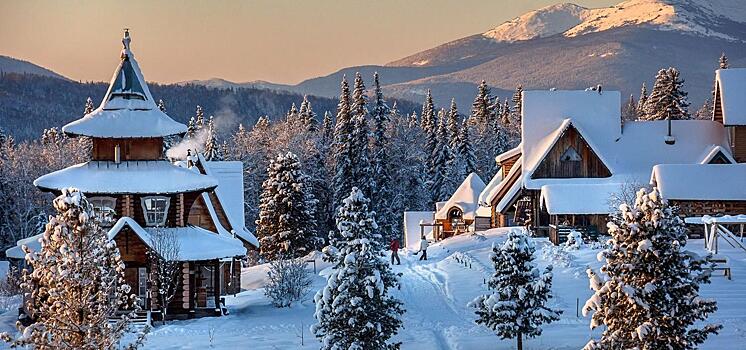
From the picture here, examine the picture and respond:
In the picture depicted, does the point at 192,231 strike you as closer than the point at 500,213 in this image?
Yes

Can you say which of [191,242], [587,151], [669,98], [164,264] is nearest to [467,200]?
[587,151]

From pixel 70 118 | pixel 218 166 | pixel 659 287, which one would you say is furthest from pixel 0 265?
pixel 70 118

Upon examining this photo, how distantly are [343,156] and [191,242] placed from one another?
4042 cm

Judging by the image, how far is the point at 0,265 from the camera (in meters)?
58.7

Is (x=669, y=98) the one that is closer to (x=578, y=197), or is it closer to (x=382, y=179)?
(x=382, y=179)

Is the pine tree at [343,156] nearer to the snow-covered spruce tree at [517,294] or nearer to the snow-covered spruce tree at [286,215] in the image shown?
the snow-covered spruce tree at [286,215]

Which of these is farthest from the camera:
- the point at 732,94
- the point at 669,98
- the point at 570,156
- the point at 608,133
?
the point at 669,98

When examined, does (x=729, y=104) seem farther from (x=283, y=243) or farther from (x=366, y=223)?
(x=366, y=223)

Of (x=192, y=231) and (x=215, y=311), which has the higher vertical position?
(x=192, y=231)

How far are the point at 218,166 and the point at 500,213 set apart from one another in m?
14.6

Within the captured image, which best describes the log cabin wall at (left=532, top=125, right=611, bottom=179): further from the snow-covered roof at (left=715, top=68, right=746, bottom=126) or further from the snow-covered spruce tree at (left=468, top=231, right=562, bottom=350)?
the snow-covered spruce tree at (left=468, top=231, right=562, bottom=350)

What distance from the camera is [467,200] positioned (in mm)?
60469

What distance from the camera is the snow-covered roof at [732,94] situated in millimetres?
48344

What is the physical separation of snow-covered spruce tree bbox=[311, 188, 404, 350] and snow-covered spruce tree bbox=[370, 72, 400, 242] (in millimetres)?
51987
